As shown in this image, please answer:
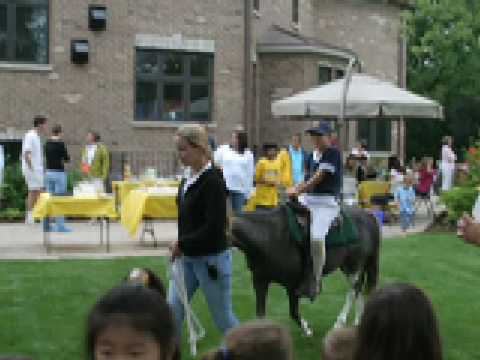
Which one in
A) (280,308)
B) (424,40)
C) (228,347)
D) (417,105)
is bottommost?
(280,308)

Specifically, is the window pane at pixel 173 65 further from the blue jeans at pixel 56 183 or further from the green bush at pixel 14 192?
the blue jeans at pixel 56 183

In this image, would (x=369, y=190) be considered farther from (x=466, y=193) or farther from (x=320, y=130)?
(x=320, y=130)

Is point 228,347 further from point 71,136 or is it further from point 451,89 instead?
point 451,89

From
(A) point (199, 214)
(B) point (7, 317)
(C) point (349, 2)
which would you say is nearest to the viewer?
(A) point (199, 214)

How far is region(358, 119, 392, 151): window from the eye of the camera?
126 feet

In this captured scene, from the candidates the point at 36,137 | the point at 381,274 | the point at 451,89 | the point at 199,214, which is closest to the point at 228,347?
the point at 199,214

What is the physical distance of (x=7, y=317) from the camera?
1093 cm

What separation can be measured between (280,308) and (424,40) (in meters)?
31.5

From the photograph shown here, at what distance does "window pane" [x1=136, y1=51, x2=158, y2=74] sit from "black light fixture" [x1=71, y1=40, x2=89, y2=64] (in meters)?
1.73

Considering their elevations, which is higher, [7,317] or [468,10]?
[468,10]

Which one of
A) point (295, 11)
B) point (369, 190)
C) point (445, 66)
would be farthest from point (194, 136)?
point (445, 66)

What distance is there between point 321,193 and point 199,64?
1942 centimetres

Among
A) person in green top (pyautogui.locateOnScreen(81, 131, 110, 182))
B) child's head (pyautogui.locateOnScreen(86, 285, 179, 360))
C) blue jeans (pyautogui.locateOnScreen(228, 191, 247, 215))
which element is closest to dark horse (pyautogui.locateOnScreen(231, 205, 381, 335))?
child's head (pyautogui.locateOnScreen(86, 285, 179, 360))

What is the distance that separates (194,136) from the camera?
26.1ft
